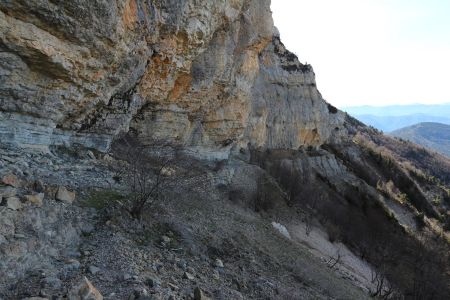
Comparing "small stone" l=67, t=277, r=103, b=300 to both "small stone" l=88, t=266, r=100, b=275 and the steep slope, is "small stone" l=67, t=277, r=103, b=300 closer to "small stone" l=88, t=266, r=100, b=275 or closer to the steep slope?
the steep slope

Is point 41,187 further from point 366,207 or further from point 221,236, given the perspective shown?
point 366,207

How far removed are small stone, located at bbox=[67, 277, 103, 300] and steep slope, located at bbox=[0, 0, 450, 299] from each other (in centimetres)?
32

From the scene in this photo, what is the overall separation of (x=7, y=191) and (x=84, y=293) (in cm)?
288

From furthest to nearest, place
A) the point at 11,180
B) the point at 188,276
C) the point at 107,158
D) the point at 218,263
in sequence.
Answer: the point at 107,158 < the point at 218,263 < the point at 188,276 < the point at 11,180

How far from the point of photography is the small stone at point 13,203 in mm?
7086

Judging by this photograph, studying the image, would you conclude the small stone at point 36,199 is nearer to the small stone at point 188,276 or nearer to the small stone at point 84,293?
the small stone at point 84,293

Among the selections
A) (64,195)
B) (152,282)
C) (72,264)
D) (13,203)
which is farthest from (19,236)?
(152,282)

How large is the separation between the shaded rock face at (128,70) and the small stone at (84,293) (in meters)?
5.81

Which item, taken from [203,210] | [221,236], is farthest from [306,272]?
[203,210]

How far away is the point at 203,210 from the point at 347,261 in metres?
11.5

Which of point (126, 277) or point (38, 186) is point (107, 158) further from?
point (126, 277)

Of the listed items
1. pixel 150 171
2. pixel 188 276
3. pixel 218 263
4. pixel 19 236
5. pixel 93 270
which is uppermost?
pixel 19 236

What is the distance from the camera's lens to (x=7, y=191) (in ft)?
24.5

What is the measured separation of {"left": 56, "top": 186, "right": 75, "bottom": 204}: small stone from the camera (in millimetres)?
8648
